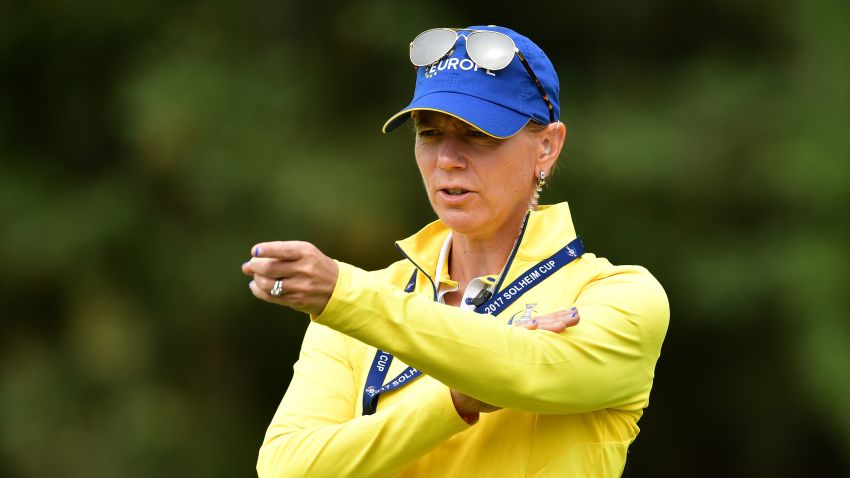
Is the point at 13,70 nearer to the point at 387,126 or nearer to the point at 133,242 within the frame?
the point at 133,242

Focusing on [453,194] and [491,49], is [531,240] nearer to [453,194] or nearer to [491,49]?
[453,194]

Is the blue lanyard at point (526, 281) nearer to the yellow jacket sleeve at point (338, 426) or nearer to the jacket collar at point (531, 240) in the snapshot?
the jacket collar at point (531, 240)

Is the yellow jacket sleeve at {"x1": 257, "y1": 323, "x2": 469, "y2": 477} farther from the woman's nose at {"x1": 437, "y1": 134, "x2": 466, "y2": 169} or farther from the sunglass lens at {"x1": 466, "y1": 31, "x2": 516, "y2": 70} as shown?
the sunglass lens at {"x1": 466, "y1": 31, "x2": 516, "y2": 70}

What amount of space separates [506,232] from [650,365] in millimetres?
429

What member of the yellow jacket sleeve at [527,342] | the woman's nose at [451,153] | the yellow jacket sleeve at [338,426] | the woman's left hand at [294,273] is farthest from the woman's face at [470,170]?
the woman's left hand at [294,273]

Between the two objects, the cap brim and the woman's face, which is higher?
the cap brim

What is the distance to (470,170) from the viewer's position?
2.76m

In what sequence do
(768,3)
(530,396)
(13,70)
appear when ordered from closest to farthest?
(530,396), (768,3), (13,70)

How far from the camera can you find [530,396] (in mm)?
2426

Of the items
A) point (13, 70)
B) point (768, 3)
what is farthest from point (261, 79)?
point (768, 3)

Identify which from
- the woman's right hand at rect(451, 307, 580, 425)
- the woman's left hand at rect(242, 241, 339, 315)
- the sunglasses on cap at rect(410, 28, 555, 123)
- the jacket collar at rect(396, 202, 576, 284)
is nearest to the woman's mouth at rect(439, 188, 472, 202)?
the jacket collar at rect(396, 202, 576, 284)

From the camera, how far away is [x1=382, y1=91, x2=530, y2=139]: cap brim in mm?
2701

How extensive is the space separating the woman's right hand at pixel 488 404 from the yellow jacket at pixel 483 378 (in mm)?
16

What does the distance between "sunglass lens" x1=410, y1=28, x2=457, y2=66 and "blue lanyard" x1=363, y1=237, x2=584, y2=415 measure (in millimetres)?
477
